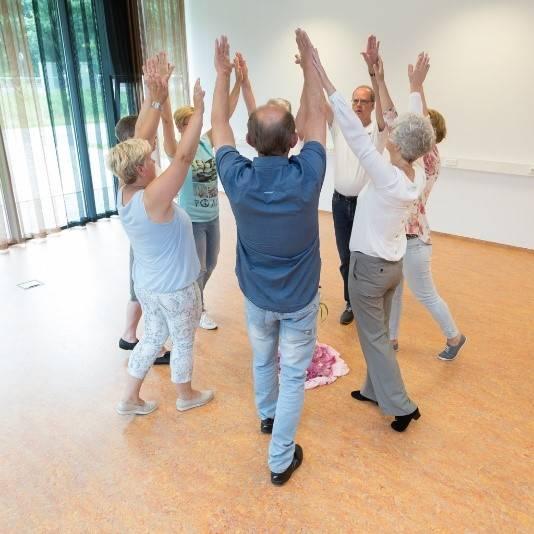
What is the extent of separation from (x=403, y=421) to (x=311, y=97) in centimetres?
151

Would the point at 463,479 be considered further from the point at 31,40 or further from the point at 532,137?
the point at 31,40

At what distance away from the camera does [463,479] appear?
2.04 metres

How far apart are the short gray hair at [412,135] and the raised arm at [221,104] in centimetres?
68

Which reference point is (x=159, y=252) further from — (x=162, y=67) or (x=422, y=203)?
(x=422, y=203)

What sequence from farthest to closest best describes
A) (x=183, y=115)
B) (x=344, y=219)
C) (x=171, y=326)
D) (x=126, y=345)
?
(x=344, y=219)
(x=126, y=345)
(x=183, y=115)
(x=171, y=326)

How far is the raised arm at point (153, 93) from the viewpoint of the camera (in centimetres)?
213

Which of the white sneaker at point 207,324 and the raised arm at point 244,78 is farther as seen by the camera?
the white sneaker at point 207,324

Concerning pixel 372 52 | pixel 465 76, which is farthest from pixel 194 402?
pixel 465 76

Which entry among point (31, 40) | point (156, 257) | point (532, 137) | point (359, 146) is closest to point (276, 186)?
point (359, 146)

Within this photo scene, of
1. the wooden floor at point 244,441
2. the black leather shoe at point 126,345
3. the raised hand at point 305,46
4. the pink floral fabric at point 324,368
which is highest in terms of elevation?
the raised hand at point 305,46

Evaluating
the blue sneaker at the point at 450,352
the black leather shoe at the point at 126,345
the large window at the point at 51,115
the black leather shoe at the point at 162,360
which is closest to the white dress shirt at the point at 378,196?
the blue sneaker at the point at 450,352

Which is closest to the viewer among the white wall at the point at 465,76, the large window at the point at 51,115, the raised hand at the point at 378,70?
the raised hand at the point at 378,70

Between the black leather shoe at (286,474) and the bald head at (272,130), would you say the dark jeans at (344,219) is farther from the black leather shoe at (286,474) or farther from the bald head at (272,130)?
the bald head at (272,130)

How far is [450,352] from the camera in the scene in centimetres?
289
